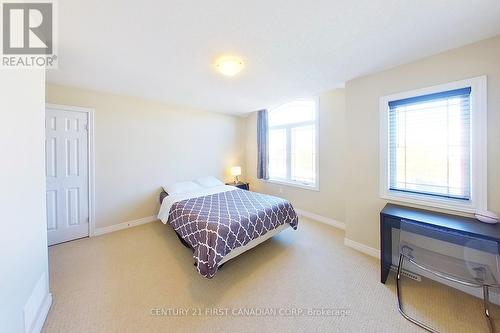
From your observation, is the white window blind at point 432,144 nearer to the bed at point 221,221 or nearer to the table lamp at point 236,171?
the bed at point 221,221

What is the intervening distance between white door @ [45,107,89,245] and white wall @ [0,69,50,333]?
1446mm

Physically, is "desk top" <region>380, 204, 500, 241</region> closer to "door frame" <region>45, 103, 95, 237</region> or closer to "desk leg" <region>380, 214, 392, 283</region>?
"desk leg" <region>380, 214, 392, 283</region>

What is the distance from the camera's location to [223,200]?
9.73 feet

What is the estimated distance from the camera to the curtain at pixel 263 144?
4414 mm

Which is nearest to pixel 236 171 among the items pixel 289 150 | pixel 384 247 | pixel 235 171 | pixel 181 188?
pixel 235 171

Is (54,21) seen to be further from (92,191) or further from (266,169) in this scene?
(266,169)

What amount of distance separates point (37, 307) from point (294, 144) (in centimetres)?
399

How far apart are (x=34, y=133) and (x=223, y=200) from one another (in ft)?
6.90

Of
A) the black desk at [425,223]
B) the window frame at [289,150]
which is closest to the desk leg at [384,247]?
the black desk at [425,223]

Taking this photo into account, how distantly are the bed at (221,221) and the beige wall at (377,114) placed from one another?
0.92 metres

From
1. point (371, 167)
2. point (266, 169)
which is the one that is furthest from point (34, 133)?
point (266, 169)

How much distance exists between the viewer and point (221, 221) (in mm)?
2109

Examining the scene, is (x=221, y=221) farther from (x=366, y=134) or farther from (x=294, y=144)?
(x=294, y=144)

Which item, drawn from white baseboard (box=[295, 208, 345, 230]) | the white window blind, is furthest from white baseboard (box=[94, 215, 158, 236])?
the white window blind
